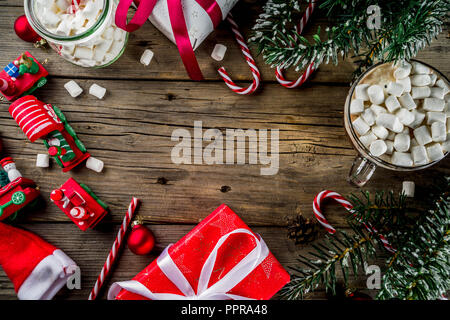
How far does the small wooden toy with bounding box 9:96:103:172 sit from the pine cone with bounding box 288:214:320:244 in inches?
31.0

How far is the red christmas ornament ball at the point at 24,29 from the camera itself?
1.28m

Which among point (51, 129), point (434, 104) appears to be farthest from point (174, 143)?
point (434, 104)

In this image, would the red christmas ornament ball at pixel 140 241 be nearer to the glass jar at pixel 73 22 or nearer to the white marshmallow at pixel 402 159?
the glass jar at pixel 73 22

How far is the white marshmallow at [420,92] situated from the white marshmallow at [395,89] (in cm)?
4

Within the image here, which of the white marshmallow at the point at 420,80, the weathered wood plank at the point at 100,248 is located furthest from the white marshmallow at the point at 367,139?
the weathered wood plank at the point at 100,248

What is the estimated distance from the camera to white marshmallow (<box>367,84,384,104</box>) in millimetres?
1062

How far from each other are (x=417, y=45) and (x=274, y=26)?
0.42 meters

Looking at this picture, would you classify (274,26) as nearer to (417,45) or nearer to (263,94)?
(263,94)

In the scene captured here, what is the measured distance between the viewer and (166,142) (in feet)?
4.39

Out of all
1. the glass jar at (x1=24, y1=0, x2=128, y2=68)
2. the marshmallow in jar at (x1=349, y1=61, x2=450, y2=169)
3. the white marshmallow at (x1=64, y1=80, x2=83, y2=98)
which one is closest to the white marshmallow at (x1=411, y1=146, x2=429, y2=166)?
the marshmallow in jar at (x1=349, y1=61, x2=450, y2=169)

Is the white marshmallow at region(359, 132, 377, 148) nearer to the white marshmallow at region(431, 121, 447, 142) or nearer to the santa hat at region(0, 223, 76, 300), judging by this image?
the white marshmallow at region(431, 121, 447, 142)

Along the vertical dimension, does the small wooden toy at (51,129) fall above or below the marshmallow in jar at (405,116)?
below

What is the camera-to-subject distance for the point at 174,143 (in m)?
1.34
